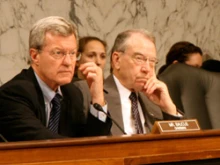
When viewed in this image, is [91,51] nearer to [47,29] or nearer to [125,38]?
[125,38]

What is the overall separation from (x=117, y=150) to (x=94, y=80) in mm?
912

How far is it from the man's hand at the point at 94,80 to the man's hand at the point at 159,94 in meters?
0.33

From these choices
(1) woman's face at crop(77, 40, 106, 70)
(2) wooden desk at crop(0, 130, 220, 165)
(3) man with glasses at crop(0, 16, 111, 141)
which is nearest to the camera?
(2) wooden desk at crop(0, 130, 220, 165)

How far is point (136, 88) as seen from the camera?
3195 millimetres

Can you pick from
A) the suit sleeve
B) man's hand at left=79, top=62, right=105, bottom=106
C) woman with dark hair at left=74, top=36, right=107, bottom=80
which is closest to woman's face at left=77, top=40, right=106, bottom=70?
woman with dark hair at left=74, top=36, right=107, bottom=80

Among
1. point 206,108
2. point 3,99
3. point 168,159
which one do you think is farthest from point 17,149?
point 206,108

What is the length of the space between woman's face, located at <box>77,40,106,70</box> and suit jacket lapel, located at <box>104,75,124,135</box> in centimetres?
66

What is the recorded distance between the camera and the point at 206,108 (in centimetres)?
350

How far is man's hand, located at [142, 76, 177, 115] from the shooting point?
10.0ft

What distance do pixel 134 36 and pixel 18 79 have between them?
0.87m

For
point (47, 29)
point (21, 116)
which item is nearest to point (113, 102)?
point (47, 29)

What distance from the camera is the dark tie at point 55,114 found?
103 inches

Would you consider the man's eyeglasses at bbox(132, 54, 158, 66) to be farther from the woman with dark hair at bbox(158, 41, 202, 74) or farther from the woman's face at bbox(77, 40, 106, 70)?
the woman with dark hair at bbox(158, 41, 202, 74)

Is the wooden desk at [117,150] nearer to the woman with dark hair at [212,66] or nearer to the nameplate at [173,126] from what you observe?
the nameplate at [173,126]
